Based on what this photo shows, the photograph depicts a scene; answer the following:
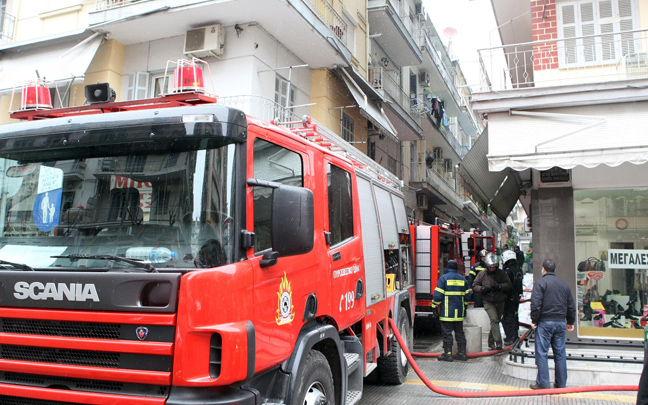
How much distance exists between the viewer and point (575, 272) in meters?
8.45

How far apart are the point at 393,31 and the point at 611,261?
38.4ft

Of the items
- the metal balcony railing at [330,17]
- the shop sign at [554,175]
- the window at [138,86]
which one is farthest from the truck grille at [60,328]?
the metal balcony railing at [330,17]

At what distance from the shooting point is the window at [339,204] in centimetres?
439

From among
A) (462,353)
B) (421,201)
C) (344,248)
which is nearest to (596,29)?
(462,353)

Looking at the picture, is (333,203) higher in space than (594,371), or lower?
higher

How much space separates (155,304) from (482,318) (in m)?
8.30

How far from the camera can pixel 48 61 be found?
1106cm

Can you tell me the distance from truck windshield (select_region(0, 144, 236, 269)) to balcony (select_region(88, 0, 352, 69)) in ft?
25.4

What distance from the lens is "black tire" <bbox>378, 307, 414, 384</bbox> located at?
6.52 metres

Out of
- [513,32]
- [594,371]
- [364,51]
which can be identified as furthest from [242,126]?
[364,51]

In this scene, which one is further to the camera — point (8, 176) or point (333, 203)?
point (333, 203)

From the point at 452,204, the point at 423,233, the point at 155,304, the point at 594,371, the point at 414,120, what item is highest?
Answer: the point at 414,120

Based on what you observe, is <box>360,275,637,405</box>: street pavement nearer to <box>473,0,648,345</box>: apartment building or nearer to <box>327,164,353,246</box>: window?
<box>473,0,648,345</box>: apartment building

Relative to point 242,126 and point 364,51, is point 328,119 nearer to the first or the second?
point 364,51
